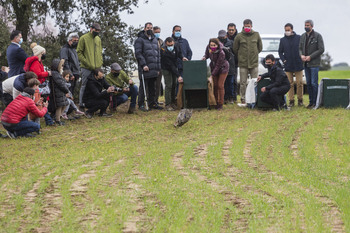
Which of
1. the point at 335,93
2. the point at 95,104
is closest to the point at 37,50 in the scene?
the point at 95,104

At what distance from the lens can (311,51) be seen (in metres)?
15.0

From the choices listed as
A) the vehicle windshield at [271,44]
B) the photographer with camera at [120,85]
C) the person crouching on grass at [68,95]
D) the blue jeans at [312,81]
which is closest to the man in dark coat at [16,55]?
the person crouching on grass at [68,95]

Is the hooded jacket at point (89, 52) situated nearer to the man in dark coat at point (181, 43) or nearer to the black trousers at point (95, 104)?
the black trousers at point (95, 104)

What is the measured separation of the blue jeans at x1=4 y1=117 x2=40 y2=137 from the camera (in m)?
11.4

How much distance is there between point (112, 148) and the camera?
10.1 meters

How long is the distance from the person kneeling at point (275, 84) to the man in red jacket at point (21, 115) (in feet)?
19.4

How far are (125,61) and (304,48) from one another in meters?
6.17

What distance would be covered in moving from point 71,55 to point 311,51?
5.95 metres

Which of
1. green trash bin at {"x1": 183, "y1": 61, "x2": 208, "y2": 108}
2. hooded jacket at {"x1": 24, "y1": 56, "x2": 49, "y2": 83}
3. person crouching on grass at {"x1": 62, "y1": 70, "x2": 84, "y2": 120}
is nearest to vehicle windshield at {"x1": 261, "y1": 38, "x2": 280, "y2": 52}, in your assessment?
green trash bin at {"x1": 183, "y1": 61, "x2": 208, "y2": 108}

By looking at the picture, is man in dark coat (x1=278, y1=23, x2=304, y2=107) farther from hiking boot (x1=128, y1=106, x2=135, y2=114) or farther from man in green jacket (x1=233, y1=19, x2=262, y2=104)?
hiking boot (x1=128, y1=106, x2=135, y2=114)

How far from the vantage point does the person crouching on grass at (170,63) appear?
15.5 m

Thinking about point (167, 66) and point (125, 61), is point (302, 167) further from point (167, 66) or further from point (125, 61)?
point (125, 61)

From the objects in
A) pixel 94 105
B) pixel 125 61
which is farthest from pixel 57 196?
pixel 125 61

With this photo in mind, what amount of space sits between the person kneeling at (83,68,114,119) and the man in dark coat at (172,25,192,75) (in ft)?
8.38
